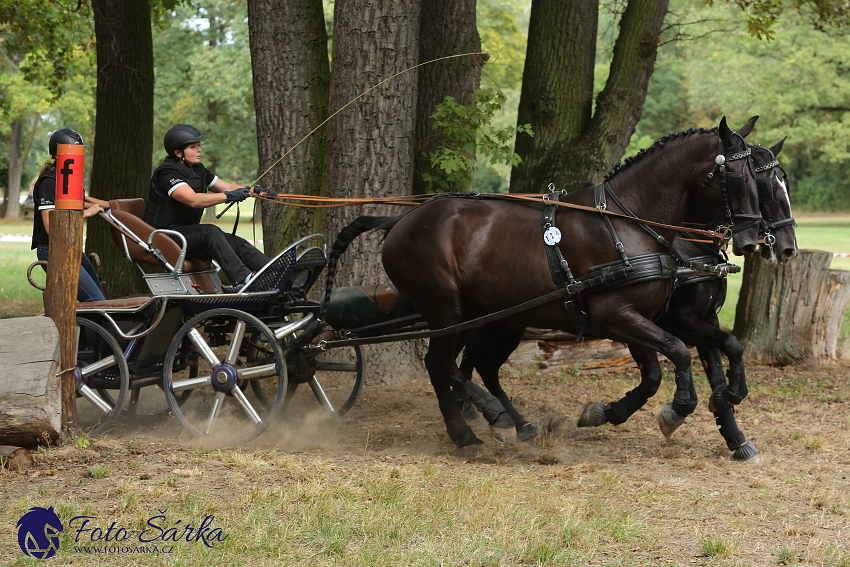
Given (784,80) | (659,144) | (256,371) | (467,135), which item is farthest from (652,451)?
(784,80)

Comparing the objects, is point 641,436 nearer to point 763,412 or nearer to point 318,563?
point 763,412

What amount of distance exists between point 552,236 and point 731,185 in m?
1.07

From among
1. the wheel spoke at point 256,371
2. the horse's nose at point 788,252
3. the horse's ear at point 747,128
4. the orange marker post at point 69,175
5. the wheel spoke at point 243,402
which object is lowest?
the wheel spoke at point 243,402

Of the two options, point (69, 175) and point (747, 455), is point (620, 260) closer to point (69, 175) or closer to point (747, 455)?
point (747, 455)

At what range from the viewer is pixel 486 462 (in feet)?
17.9

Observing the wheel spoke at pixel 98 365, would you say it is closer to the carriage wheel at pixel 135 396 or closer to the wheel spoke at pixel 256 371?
the carriage wheel at pixel 135 396

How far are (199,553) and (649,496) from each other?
2402mm

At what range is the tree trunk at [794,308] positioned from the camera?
8453mm

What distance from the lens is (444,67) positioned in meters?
7.94

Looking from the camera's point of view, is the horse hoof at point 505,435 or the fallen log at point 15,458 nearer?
the fallen log at point 15,458

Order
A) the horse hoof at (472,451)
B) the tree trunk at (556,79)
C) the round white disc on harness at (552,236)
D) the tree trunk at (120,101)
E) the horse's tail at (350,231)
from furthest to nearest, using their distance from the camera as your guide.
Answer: the tree trunk at (120,101), the tree trunk at (556,79), the horse's tail at (350,231), the horse hoof at (472,451), the round white disc on harness at (552,236)

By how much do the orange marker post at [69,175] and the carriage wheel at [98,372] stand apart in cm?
89

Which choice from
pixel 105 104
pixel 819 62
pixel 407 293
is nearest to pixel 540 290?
pixel 407 293

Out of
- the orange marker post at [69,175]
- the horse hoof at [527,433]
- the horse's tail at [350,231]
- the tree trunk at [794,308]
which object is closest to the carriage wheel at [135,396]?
the horse's tail at [350,231]
